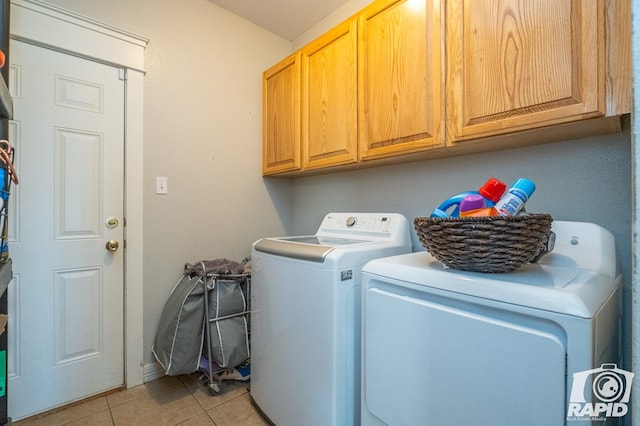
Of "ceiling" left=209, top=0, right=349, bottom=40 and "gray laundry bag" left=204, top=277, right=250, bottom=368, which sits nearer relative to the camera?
"gray laundry bag" left=204, top=277, right=250, bottom=368

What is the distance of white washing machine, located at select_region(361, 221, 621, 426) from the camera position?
0.62 metres

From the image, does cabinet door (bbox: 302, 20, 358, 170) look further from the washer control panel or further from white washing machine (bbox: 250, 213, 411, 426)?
white washing machine (bbox: 250, 213, 411, 426)

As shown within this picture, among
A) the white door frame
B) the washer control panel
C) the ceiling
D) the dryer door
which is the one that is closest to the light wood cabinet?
the washer control panel

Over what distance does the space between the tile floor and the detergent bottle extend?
59.0 inches

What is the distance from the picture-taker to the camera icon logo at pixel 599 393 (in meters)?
0.60

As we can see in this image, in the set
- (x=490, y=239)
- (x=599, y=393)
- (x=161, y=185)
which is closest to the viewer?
(x=599, y=393)

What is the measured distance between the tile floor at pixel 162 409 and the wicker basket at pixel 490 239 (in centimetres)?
135

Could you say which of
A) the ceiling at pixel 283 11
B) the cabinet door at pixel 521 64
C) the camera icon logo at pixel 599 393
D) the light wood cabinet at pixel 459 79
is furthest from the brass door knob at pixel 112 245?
the camera icon logo at pixel 599 393

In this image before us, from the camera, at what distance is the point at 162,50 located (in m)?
1.84

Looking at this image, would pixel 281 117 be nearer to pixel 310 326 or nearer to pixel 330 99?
pixel 330 99

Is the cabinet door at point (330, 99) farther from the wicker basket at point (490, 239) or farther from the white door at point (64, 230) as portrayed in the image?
the white door at point (64, 230)

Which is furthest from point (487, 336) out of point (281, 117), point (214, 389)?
point (281, 117)

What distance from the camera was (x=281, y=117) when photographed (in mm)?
2100

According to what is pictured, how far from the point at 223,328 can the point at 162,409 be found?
0.49 m
